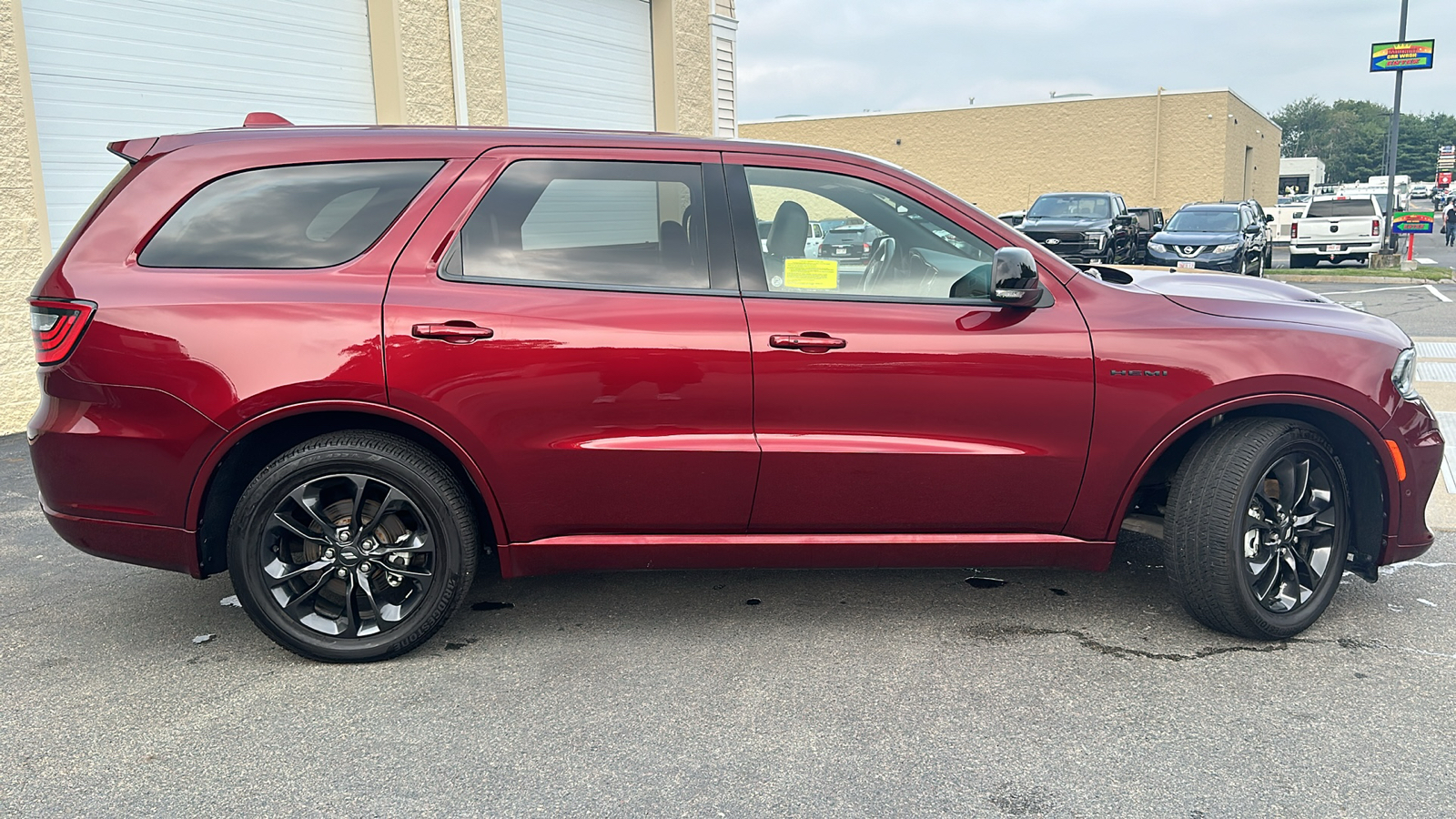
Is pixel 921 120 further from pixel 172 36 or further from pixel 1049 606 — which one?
pixel 1049 606

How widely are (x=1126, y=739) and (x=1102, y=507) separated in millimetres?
896

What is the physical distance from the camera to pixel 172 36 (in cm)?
866

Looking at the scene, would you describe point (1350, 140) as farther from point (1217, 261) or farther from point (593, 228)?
point (593, 228)

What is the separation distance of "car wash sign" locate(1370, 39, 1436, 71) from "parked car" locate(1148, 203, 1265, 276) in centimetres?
432

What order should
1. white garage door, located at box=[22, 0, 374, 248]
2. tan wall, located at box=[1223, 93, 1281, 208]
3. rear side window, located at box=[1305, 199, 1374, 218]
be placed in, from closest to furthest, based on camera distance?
white garage door, located at box=[22, 0, 374, 248], rear side window, located at box=[1305, 199, 1374, 218], tan wall, located at box=[1223, 93, 1281, 208]

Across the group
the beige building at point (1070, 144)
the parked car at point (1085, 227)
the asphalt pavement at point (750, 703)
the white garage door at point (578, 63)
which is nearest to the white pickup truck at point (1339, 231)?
the parked car at point (1085, 227)

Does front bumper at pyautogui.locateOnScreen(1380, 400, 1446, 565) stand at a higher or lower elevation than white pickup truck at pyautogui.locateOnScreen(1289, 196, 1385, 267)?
lower

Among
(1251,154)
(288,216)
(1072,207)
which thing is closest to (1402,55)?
(1072,207)

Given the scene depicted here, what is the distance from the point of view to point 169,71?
8.67m

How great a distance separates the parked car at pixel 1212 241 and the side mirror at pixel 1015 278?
1713 centimetres

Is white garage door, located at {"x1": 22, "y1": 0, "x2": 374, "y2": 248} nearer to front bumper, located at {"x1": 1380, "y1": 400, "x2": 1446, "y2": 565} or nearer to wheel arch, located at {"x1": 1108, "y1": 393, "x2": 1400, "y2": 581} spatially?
wheel arch, located at {"x1": 1108, "y1": 393, "x2": 1400, "y2": 581}

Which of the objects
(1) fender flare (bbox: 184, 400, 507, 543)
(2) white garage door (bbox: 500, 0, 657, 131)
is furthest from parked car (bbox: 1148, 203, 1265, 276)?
(1) fender flare (bbox: 184, 400, 507, 543)

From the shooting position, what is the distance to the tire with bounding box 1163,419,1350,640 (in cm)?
371

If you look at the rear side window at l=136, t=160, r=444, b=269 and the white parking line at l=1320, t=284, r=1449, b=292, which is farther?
the white parking line at l=1320, t=284, r=1449, b=292
